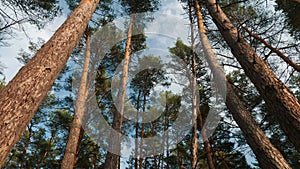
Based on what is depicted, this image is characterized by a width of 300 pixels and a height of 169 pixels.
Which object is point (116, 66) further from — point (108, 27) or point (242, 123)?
point (242, 123)

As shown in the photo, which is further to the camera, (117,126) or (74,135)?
(74,135)

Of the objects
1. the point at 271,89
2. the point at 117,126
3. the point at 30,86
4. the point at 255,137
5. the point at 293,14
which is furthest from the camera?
the point at 117,126

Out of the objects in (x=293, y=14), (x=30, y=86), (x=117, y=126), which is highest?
(x=293, y=14)

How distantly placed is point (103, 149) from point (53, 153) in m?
4.28

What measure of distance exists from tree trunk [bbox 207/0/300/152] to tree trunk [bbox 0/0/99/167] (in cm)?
252

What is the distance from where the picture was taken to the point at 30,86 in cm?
207

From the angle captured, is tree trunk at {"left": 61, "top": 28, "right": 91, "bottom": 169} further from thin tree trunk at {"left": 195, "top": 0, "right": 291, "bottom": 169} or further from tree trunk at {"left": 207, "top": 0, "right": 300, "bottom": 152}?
tree trunk at {"left": 207, "top": 0, "right": 300, "bottom": 152}

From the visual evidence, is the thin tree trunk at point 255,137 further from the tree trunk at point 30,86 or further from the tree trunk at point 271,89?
the tree trunk at point 30,86

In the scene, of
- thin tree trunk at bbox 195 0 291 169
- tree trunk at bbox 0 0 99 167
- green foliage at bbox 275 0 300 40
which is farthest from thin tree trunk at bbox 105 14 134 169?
green foliage at bbox 275 0 300 40

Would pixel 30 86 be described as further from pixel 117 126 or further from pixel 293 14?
pixel 293 14

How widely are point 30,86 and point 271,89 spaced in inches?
108

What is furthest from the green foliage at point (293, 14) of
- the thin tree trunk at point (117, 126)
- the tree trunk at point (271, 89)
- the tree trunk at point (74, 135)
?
the tree trunk at point (74, 135)

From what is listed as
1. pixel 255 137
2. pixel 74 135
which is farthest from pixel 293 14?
pixel 74 135

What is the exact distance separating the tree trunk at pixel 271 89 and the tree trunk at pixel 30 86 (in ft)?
8.26
